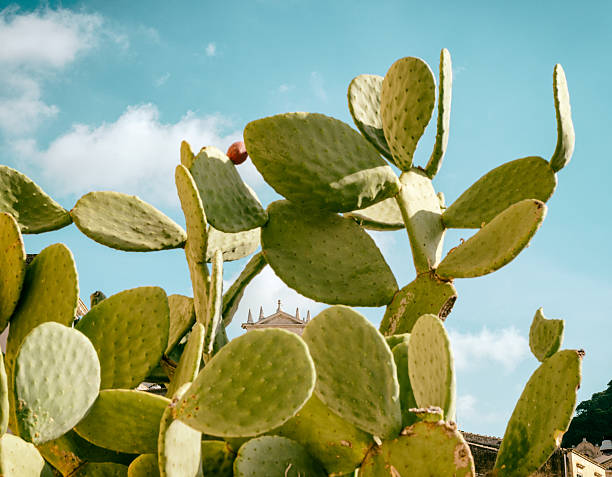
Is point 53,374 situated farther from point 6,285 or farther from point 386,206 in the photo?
point 386,206

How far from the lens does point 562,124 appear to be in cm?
109

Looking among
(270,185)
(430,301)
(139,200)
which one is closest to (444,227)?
(430,301)

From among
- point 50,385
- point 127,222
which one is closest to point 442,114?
point 127,222

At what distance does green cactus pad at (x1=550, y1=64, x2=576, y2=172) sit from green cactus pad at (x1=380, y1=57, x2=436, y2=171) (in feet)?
0.69

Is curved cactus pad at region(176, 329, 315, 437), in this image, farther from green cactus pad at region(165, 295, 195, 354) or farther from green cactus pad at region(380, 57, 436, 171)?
green cactus pad at region(380, 57, 436, 171)

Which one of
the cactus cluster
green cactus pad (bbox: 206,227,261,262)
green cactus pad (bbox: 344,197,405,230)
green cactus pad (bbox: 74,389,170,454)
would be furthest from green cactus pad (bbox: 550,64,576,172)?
green cactus pad (bbox: 74,389,170,454)

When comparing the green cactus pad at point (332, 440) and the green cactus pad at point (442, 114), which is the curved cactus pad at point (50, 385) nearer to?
the green cactus pad at point (332, 440)

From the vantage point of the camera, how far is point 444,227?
1217mm

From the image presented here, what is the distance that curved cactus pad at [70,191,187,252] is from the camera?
1062 mm

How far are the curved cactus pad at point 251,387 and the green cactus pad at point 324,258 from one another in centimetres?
41

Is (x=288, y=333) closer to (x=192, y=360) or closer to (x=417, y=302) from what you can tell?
(x=192, y=360)

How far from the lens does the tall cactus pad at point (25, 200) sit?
1.07 metres

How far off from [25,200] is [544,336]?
2.90ft

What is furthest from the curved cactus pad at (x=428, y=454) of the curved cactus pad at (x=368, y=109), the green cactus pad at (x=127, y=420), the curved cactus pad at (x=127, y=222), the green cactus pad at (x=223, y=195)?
the curved cactus pad at (x=368, y=109)
